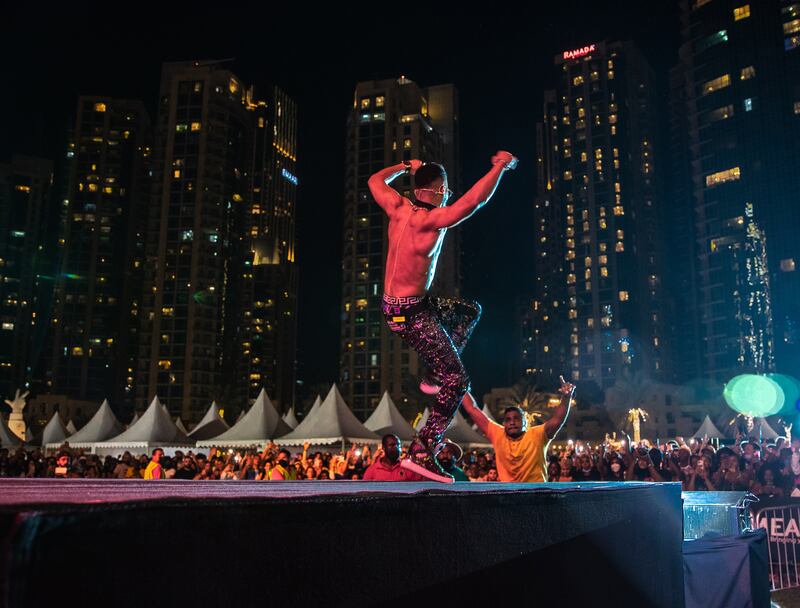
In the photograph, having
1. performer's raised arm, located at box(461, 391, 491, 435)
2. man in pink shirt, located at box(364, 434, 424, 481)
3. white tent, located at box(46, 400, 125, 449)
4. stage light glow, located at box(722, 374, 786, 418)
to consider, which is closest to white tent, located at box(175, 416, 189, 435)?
white tent, located at box(46, 400, 125, 449)

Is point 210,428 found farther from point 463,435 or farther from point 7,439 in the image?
point 463,435

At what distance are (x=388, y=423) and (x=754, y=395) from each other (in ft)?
260

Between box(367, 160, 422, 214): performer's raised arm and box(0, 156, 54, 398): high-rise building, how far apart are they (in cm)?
12907

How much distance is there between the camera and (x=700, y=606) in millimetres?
4695

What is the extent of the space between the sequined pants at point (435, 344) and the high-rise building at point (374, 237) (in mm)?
100448

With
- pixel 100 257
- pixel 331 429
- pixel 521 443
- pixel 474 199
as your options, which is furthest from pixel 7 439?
pixel 100 257

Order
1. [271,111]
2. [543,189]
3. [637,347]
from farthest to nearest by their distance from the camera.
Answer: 1. [543,189]
2. [271,111]
3. [637,347]

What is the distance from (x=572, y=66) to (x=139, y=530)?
470 ft

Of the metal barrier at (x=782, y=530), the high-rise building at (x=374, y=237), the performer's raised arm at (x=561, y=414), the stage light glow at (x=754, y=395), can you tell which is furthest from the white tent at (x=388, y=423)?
the high-rise building at (x=374, y=237)

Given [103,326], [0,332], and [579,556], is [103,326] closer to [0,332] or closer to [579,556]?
[0,332]

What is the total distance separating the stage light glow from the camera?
88.3 meters

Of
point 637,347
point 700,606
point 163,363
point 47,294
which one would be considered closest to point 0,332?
point 47,294

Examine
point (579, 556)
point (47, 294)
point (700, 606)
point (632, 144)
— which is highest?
point (632, 144)

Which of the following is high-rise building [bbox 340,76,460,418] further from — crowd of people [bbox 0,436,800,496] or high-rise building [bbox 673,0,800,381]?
crowd of people [bbox 0,436,800,496]
